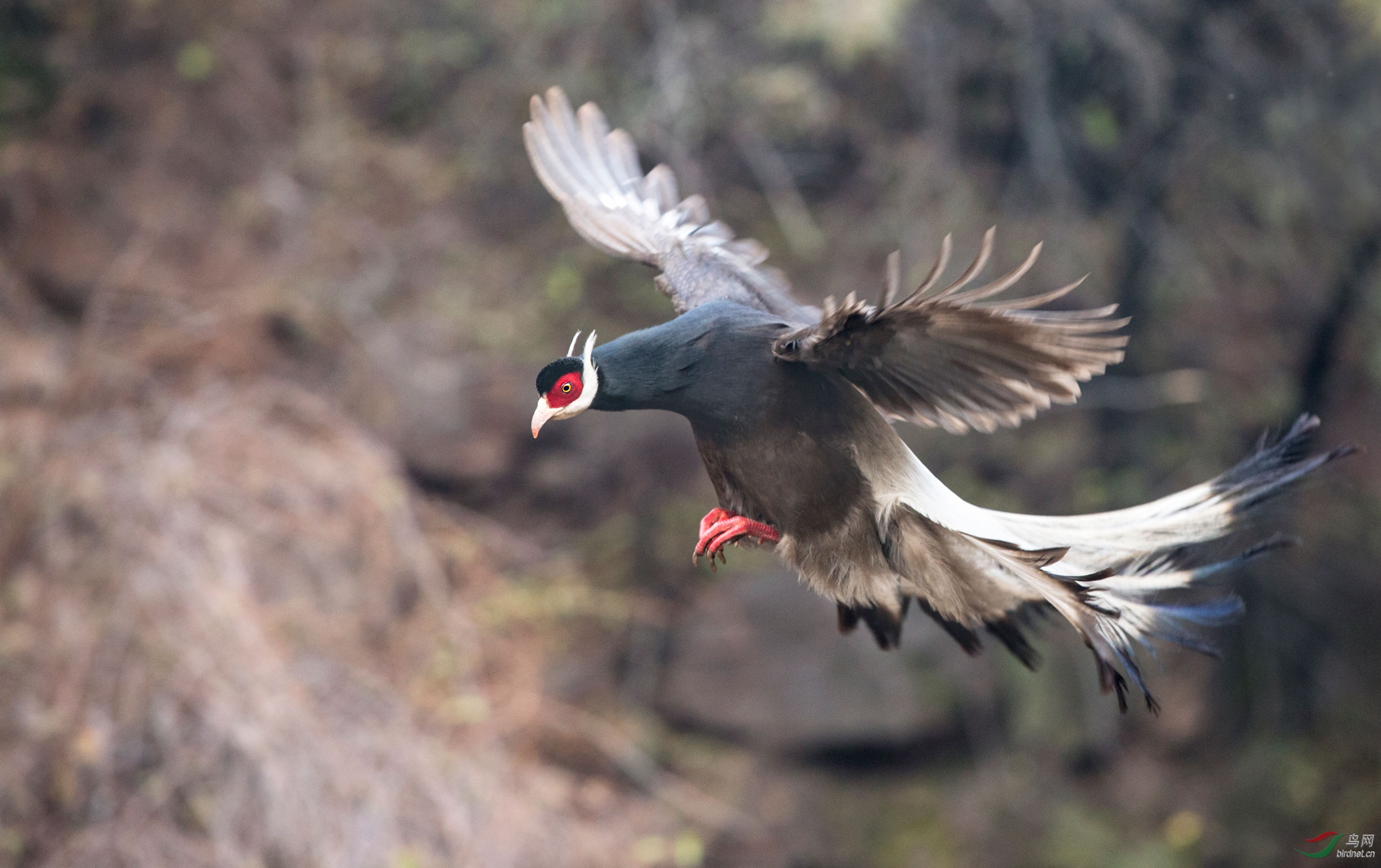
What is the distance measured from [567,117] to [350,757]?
2.46m

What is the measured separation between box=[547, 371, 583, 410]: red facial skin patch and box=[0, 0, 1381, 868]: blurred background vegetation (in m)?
2.58

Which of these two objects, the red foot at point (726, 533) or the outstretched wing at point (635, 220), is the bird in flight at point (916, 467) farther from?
the outstretched wing at point (635, 220)

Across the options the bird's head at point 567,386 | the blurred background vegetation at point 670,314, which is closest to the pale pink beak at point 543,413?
the bird's head at point 567,386

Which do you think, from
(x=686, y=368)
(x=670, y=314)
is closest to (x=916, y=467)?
(x=686, y=368)

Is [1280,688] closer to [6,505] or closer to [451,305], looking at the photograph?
[451,305]

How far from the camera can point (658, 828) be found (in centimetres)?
500

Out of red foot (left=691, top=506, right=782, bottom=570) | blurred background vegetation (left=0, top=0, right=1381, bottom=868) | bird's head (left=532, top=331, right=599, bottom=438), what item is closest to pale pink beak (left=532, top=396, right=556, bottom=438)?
bird's head (left=532, top=331, right=599, bottom=438)

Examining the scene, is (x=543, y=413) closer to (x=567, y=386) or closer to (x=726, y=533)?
(x=567, y=386)

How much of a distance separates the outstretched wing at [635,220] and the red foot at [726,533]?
1.62 ft

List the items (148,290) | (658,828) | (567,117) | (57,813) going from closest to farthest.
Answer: (567,117), (57,813), (658,828), (148,290)

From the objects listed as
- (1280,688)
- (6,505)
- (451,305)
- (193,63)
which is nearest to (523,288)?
(451,305)

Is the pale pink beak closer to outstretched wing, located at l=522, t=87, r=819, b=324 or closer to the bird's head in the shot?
the bird's head

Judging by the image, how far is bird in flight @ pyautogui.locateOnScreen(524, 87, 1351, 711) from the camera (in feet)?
5.45

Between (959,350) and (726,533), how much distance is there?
58 centimetres
